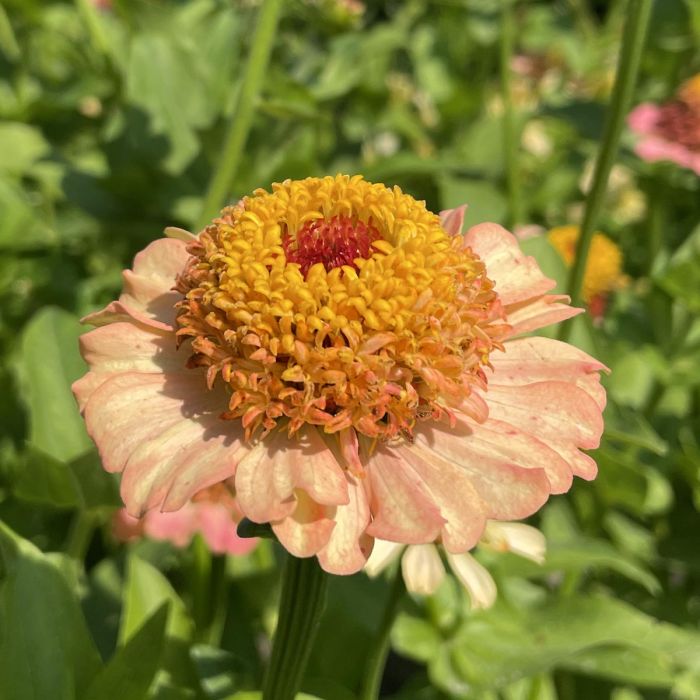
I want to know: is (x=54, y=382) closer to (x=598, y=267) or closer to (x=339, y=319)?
(x=339, y=319)

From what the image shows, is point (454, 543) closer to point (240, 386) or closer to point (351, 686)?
point (240, 386)

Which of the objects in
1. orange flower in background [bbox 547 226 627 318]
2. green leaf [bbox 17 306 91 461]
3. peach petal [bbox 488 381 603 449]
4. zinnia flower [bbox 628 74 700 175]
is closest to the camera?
peach petal [bbox 488 381 603 449]

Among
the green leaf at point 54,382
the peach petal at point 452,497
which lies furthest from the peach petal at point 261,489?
the green leaf at point 54,382

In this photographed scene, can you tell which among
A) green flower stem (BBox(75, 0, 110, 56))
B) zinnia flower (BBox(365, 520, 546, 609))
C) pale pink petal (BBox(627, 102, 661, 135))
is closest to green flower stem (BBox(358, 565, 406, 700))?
zinnia flower (BBox(365, 520, 546, 609))

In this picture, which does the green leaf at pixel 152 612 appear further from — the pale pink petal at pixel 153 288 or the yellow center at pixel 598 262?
the yellow center at pixel 598 262

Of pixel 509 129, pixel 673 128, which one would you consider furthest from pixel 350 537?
pixel 673 128

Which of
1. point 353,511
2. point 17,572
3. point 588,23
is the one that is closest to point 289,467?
point 353,511

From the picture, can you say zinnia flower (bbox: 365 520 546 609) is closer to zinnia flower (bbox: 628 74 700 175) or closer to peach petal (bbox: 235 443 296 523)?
peach petal (bbox: 235 443 296 523)
